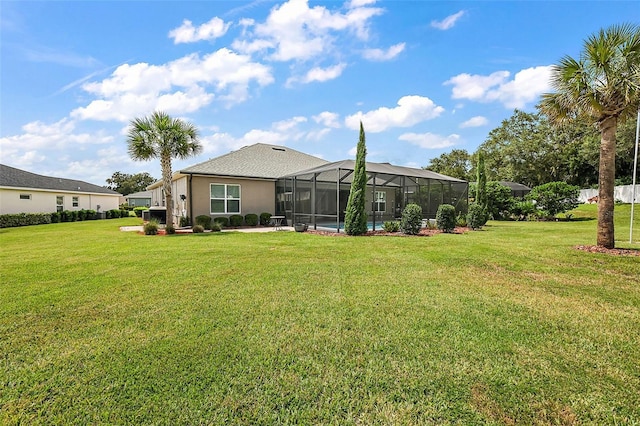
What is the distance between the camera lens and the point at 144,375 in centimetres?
241

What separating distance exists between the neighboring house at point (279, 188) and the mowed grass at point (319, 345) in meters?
8.68

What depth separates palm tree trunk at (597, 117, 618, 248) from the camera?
7.37 metres

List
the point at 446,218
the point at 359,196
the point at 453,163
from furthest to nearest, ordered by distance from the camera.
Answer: the point at 453,163
the point at 446,218
the point at 359,196

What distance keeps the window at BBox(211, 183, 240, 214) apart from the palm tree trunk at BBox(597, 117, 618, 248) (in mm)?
14295

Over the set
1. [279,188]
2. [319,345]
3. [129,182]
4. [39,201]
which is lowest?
[319,345]

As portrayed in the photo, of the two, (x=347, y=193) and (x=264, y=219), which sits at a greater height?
(x=347, y=193)

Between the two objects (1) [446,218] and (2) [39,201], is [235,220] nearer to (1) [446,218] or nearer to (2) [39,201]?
(1) [446,218]

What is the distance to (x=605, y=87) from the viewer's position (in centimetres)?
720

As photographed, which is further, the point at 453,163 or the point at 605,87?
the point at 453,163

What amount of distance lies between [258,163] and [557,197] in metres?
19.1

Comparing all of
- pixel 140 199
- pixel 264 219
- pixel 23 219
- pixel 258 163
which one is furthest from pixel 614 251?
pixel 140 199

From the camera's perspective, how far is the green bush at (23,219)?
714 inches

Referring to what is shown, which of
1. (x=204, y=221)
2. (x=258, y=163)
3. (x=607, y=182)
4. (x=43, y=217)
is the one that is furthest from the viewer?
(x=43, y=217)

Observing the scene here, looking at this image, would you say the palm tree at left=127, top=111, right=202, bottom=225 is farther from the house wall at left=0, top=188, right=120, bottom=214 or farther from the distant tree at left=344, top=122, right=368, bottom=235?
the house wall at left=0, top=188, right=120, bottom=214
